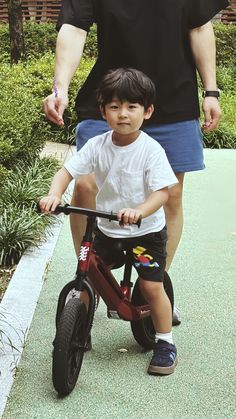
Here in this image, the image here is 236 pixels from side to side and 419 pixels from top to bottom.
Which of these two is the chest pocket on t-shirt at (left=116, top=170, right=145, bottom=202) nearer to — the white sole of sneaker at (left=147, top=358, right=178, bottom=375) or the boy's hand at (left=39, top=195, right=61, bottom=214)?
the boy's hand at (left=39, top=195, right=61, bottom=214)

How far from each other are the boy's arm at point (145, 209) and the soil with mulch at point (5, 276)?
1757 millimetres

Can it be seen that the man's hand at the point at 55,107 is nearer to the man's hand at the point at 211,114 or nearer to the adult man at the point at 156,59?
the adult man at the point at 156,59

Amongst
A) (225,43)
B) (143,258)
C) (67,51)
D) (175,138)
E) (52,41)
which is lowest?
(225,43)

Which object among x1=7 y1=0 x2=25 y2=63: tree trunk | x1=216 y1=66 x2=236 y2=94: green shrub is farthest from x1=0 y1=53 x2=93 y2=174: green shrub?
x1=216 y1=66 x2=236 y2=94: green shrub

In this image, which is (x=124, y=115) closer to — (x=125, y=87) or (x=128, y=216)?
(x=125, y=87)

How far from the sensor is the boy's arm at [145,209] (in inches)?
117

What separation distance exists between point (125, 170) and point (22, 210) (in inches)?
109

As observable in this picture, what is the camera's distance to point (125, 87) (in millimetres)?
3221

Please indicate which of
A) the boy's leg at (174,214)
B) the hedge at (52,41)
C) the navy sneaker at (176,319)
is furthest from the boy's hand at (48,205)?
the hedge at (52,41)

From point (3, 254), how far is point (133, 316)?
6.03 ft

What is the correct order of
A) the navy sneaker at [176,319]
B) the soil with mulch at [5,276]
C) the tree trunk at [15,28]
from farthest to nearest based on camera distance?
the tree trunk at [15,28]
the soil with mulch at [5,276]
the navy sneaker at [176,319]

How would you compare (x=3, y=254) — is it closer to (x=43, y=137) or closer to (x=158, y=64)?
(x=158, y=64)

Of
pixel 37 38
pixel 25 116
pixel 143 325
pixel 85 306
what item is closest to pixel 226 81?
pixel 37 38

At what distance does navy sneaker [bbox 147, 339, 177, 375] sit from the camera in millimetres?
3613
